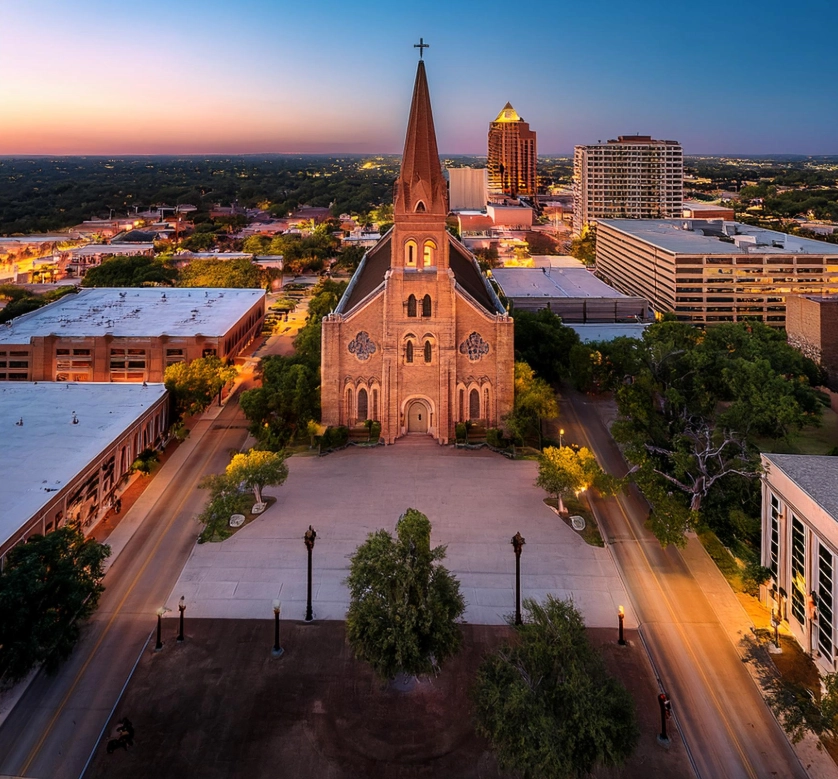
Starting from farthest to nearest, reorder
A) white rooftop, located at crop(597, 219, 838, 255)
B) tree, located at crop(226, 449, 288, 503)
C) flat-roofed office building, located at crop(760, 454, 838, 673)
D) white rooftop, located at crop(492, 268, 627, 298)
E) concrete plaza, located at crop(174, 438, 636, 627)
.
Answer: white rooftop, located at crop(597, 219, 838, 255) → white rooftop, located at crop(492, 268, 627, 298) → tree, located at crop(226, 449, 288, 503) → concrete plaza, located at crop(174, 438, 636, 627) → flat-roofed office building, located at crop(760, 454, 838, 673)

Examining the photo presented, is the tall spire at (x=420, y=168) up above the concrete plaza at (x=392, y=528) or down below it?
above

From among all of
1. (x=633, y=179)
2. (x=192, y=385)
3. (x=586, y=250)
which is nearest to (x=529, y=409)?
(x=192, y=385)

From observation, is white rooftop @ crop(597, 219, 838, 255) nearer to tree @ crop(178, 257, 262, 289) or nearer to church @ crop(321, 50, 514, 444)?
church @ crop(321, 50, 514, 444)

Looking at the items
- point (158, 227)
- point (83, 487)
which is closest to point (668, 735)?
point (83, 487)

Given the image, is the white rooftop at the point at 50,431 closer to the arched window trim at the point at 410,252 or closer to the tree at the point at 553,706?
the arched window trim at the point at 410,252

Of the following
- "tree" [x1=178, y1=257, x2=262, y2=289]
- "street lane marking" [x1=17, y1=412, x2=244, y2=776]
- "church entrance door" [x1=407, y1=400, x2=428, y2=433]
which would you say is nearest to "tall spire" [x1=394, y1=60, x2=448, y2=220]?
"church entrance door" [x1=407, y1=400, x2=428, y2=433]

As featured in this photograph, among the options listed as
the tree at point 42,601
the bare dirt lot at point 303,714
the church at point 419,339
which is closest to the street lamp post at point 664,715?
the bare dirt lot at point 303,714
